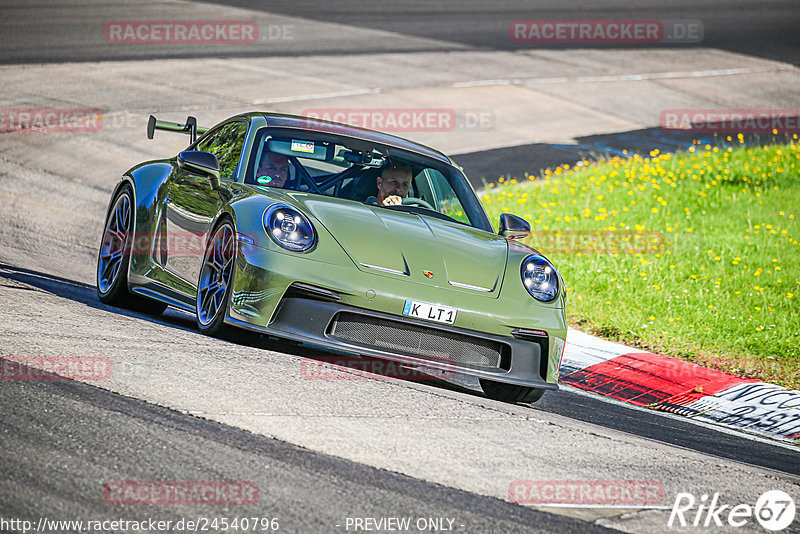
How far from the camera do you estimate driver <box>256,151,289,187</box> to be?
22.5ft

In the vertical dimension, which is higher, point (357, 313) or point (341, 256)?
point (341, 256)

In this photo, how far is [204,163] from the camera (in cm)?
671

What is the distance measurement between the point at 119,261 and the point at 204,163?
4.21 ft

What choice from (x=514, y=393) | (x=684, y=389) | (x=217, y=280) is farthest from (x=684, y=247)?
(x=217, y=280)

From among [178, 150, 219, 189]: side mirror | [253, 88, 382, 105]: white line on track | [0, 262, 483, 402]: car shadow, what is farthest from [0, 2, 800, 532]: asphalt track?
[253, 88, 382, 105]: white line on track

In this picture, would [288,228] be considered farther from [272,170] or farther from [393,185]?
[393,185]

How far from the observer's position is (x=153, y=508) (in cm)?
371

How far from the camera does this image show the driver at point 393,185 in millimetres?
7209

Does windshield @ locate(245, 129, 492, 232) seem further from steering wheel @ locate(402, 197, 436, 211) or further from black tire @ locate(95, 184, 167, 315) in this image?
black tire @ locate(95, 184, 167, 315)

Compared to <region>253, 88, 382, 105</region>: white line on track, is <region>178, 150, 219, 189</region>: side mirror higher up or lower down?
lower down

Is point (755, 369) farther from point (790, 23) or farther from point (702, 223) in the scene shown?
point (790, 23)

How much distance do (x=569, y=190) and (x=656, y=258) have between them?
10.9 feet

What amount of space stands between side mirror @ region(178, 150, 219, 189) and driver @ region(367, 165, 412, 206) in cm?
105

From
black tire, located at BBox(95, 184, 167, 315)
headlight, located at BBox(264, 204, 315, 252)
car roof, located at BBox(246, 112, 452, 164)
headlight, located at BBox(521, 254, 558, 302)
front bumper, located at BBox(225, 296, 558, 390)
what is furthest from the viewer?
black tire, located at BBox(95, 184, 167, 315)
